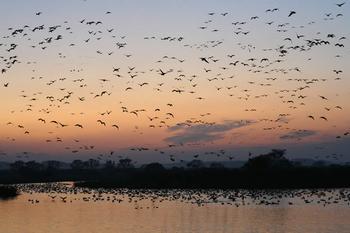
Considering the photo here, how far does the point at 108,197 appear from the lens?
7225 cm

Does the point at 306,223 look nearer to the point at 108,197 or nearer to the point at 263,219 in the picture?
the point at 263,219

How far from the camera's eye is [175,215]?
51344mm

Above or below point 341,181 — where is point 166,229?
below

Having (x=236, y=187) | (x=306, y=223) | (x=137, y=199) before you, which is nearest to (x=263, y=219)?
(x=306, y=223)

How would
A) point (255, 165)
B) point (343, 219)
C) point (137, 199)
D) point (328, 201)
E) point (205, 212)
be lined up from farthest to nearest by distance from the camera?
point (255, 165) → point (137, 199) → point (328, 201) → point (205, 212) → point (343, 219)

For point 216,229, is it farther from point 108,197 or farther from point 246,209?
point 108,197

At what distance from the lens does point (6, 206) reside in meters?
63.9

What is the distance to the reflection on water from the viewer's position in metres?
43.5

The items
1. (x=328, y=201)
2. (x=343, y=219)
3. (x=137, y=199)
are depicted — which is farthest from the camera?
(x=137, y=199)

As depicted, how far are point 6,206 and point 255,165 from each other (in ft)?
201

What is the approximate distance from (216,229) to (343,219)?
11.0 meters

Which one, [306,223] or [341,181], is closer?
[306,223]

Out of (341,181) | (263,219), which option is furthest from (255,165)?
(263,219)

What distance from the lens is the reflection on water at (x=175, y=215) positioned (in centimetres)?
4353
